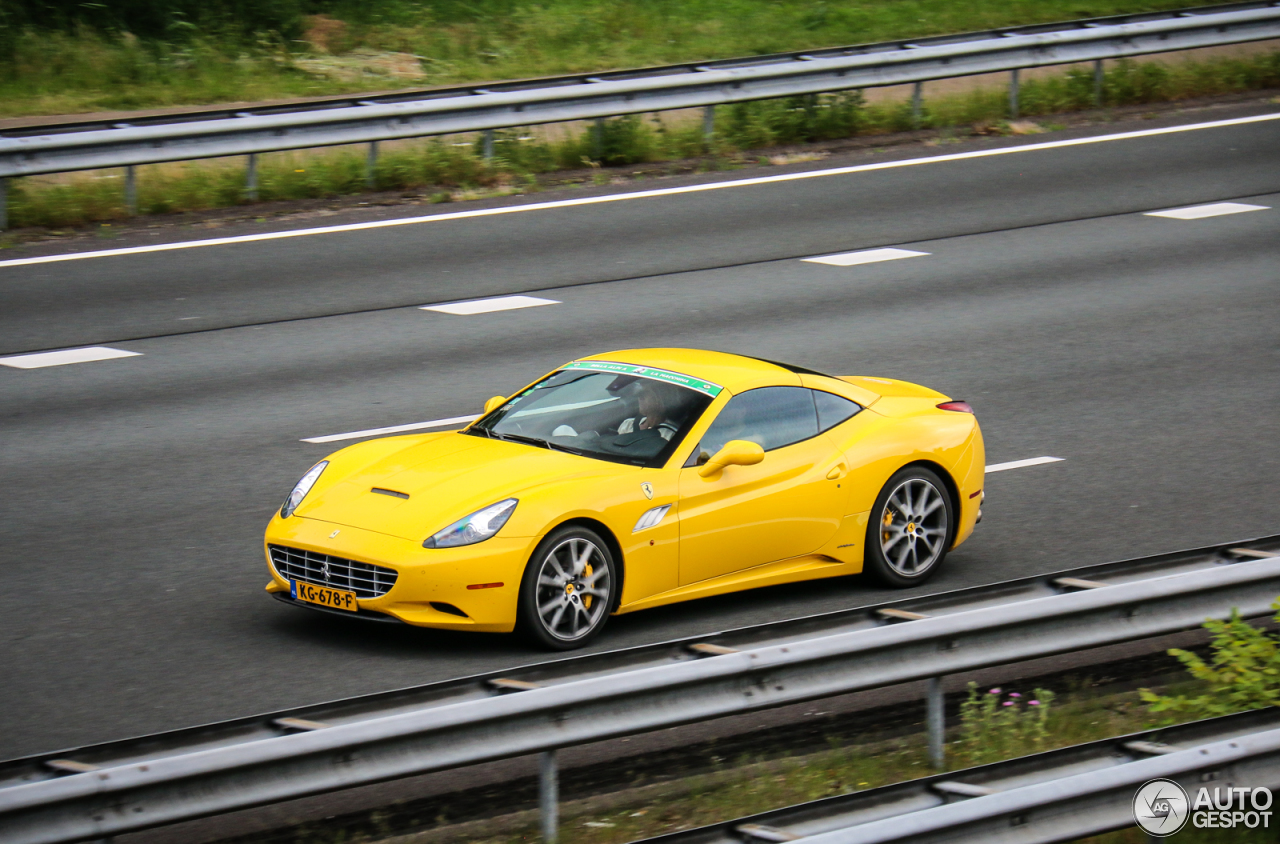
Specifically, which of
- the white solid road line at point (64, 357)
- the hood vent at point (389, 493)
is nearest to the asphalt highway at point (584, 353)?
the white solid road line at point (64, 357)

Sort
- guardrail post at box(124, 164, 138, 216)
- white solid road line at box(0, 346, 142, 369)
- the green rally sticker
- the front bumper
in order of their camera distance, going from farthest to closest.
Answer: guardrail post at box(124, 164, 138, 216) → white solid road line at box(0, 346, 142, 369) → the green rally sticker → the front bumper

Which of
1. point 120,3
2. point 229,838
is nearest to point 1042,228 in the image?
point 229,838

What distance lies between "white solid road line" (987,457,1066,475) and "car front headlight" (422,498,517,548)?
14.0 ft

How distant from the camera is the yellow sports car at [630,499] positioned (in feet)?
25.5

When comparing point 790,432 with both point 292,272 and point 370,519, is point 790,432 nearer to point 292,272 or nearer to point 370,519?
point 370,519

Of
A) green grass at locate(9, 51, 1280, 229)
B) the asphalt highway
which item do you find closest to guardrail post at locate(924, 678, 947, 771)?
the asphalt highway

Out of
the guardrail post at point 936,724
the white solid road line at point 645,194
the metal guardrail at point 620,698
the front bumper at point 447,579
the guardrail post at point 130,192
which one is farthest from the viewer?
the guardrail post at point 130,192

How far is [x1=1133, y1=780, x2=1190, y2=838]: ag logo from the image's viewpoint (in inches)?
220

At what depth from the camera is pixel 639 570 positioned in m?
8.19

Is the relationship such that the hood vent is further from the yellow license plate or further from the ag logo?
the ag logo

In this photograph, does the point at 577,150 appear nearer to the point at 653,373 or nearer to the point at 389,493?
the point at 653,373

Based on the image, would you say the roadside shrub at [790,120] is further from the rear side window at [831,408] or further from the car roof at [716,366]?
the rear side window at [831,408]

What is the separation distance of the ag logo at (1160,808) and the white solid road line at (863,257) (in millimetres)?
10685

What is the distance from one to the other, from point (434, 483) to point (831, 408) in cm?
236
